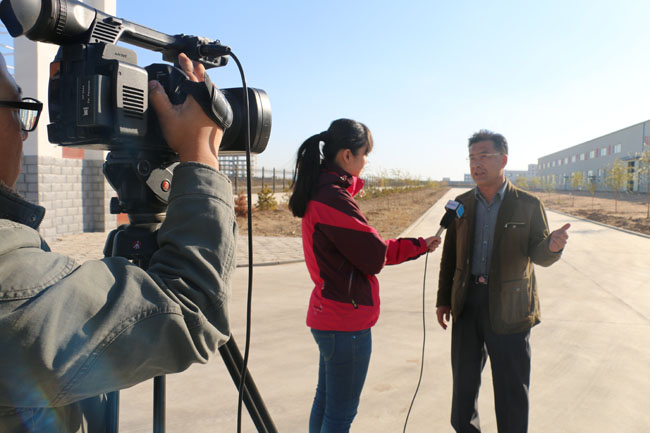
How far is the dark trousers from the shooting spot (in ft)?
7.92

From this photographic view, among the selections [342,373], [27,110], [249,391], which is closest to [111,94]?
[27,110]

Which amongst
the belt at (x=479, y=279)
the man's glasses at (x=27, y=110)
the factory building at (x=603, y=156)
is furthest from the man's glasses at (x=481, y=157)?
the factory building at (x=603, y=156)

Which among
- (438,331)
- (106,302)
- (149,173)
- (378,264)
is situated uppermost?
(149,173)

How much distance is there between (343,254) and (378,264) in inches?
6.3

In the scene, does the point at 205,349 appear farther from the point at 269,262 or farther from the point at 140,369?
the point at 269,262

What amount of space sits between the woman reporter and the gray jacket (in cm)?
109

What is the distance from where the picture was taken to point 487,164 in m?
2.68

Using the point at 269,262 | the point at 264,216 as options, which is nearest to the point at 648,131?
the point at 264,216

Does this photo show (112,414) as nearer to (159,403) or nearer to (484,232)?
(159,403)

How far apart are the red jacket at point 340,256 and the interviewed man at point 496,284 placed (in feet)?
2.60

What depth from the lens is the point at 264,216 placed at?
53.7 feet

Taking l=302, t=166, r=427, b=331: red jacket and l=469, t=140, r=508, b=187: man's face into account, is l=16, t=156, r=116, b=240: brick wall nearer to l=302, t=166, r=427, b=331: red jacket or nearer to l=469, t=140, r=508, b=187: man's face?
l=302, t=166, r=427, b=331: red jacket

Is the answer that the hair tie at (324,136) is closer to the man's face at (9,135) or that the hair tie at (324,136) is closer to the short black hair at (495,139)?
the short black hair at (495,139)

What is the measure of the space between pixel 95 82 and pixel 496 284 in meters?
2.20
